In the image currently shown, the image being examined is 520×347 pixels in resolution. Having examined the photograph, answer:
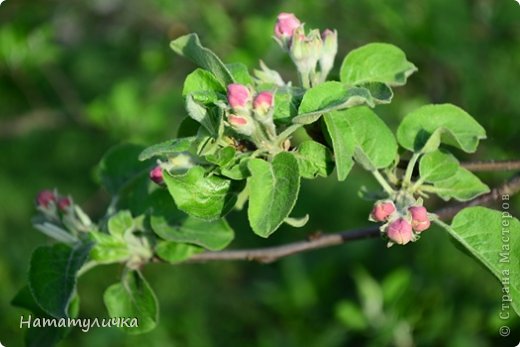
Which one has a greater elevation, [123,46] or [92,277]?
[123,46]

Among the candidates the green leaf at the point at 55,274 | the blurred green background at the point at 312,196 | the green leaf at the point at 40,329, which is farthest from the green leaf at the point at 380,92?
the blurred green background at the point at 312,196

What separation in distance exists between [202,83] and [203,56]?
0.12 ft

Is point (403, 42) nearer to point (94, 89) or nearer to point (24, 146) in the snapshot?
point (94, 89)

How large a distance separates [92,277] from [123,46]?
1166 mm

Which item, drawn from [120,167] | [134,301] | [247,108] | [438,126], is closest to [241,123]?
[247,108]

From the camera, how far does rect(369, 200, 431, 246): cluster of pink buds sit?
95cm

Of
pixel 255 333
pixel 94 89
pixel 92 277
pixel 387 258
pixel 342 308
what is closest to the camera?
pixel 342 308

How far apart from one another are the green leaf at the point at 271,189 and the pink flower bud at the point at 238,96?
0.28ft

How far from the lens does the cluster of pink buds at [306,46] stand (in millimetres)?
1067

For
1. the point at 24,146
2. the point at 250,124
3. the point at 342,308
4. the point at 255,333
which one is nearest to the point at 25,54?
the point at 255,333

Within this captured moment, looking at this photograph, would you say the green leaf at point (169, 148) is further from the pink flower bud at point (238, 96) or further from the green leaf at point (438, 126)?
the green leaf at point (438, 126)

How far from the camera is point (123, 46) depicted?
380 centimetres

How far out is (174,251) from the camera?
4.01 feet

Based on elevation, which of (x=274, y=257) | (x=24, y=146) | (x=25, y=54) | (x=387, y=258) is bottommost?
(x=24, y=146)
